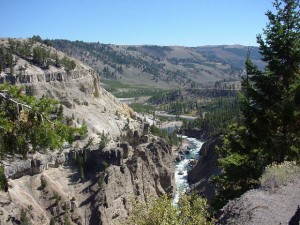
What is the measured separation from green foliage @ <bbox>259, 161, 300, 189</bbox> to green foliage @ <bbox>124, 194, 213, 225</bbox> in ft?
12.7

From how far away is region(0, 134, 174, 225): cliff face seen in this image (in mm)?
88438

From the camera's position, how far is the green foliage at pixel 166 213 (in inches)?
714

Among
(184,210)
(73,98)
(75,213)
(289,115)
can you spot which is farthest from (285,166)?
(73,98)

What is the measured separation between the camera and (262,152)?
1010 inches

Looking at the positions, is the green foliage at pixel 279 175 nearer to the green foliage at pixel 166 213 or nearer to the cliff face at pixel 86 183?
the green foliage at pixel 166 213

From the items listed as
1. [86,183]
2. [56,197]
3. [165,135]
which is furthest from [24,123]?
[165,135]

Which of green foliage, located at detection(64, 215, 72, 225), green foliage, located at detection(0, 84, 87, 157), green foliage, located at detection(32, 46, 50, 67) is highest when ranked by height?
green foliage, located at detection(32, 46, 50, 67)

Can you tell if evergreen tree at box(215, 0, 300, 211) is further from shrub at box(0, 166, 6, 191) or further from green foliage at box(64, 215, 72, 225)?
green foliage at box(64, 215, 72, 225)

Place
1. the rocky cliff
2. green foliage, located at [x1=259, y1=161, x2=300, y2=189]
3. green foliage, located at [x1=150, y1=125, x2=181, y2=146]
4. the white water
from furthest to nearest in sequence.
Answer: green foliage, located at [x1=150, y1=125, x2=181, y2=146] → the white water → the rocky cliff → green foliage, located at [x1=259, y1=161, x2=300, y2=189]

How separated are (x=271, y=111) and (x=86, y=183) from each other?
8058cm

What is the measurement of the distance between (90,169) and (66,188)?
395 inches

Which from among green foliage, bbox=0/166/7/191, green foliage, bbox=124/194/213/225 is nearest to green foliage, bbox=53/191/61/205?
green foliage, bbox=124/194/213/225

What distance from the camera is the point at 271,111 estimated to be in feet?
85.3

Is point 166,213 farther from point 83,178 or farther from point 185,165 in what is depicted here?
point 185,165
